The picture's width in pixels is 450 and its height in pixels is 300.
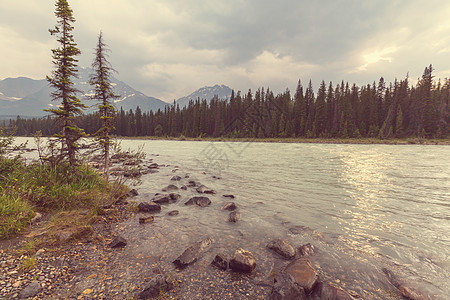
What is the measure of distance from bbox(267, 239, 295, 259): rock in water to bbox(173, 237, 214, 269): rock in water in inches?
Result: 84.4

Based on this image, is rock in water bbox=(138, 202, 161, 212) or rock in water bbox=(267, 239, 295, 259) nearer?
rock in water bbox=(267, 239, 295, 259)

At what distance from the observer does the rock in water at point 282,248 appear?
562 cm

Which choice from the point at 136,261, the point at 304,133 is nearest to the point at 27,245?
the point at 136,261

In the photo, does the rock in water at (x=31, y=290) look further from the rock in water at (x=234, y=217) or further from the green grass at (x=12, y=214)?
the rock in water at (x=234, y=217)

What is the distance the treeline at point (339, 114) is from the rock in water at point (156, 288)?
273 ft

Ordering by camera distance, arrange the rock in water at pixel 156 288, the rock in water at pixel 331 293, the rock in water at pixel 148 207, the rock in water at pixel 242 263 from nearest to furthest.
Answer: the rock in water at pixel 331 293 < the rock in water at pixel 156 288 < the rock in water at pixel 242 263 < the rock in water at pixel 148 207

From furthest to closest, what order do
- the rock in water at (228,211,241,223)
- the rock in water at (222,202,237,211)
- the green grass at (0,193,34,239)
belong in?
1. the rock in water at (222,202,237,211)
2. the rock in water at (228,211,241,223)
3. the green grass at (0,193,34,239)

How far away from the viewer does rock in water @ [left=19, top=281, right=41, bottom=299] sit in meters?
3.52

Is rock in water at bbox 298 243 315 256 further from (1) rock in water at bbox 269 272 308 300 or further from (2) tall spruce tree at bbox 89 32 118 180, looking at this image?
(2) tall spruce tree at bbox 89 32 118 180

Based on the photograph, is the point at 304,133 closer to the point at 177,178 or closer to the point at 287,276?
the point at 177,178

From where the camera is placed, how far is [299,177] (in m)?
16.2

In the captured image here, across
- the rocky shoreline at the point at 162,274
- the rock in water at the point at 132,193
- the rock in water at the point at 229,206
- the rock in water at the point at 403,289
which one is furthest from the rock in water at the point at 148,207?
the rock in water at the point at 403,289

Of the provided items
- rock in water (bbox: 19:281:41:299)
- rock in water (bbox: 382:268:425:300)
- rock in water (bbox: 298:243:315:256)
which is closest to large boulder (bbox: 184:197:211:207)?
rock in water (bbox: 298:243:315:256)

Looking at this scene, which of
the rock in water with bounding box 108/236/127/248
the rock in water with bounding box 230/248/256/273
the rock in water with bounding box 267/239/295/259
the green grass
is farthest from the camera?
the rock in water with bounding box 108/236/127/248
